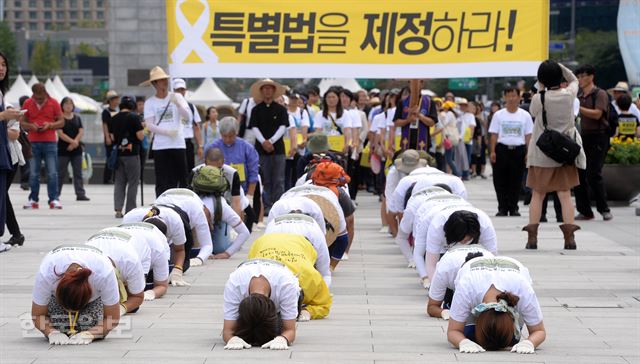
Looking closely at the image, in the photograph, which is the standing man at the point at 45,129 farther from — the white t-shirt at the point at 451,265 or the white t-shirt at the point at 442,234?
the white t-shirt at the point at 451,265

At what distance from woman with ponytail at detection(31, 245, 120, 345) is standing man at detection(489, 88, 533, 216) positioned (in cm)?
1040

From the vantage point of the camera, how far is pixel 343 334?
8539 millimetres

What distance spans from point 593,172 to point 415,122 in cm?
262

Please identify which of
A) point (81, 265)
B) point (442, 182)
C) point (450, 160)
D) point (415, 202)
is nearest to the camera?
point (81, 265)

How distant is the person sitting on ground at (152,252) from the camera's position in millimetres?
9477

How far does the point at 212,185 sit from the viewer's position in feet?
42.5

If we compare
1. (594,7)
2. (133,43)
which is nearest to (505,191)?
(133,43)

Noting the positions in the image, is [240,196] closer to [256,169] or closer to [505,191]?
[256,169]

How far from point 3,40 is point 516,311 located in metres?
115

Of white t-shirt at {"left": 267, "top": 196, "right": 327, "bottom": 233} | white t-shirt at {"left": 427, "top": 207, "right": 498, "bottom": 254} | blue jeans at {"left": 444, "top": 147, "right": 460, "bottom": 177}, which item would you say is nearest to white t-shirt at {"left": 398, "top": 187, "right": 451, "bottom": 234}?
white t-shirt at {"left": 267, "top": 196, "right": 327, "bottom": 233}

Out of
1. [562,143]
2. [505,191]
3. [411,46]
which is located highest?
[411,46]

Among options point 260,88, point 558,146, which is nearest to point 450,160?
point 260,88

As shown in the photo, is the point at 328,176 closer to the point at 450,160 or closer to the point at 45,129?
the point at 45,129

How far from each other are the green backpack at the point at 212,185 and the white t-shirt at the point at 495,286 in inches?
213
